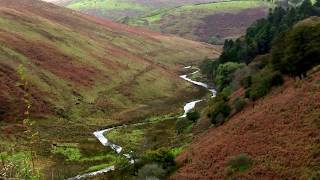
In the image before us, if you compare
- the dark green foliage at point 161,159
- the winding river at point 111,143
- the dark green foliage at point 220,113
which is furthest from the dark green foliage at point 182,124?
the dark green foliage at point 161,159

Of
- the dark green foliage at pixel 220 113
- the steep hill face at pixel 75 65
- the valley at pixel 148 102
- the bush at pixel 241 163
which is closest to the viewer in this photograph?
the bush at pixel 241 163

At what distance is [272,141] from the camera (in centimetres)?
4631

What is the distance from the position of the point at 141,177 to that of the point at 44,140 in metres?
35.2

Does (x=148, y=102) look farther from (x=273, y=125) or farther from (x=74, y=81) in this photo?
(x=273, y=125)

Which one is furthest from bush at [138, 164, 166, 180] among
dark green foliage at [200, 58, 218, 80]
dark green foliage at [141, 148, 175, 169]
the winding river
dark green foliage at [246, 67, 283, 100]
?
dark green foliage at [200, 58, 218, 80]

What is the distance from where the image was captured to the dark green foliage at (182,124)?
80.8 meters

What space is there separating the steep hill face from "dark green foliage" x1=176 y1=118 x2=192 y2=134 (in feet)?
66.4

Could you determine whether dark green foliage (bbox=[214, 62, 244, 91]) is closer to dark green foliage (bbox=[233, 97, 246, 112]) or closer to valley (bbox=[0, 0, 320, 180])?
valley (bbox=[0, 0, 320, 180])

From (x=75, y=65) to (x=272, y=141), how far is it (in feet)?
258

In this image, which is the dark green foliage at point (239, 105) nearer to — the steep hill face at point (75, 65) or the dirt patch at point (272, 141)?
the dirt patch at point (272, 141)

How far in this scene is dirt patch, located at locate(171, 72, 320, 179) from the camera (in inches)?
1620

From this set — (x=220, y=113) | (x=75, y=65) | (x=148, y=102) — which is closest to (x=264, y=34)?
(x=148, y=102)

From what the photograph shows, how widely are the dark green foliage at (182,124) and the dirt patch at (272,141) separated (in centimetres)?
2069

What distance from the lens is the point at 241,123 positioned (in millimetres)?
55438
